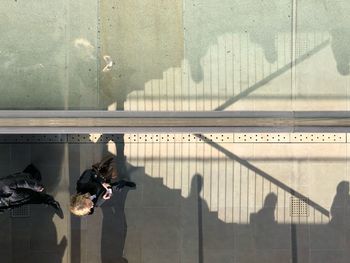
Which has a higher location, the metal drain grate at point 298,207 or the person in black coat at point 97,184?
the person in black coat at point 97,184

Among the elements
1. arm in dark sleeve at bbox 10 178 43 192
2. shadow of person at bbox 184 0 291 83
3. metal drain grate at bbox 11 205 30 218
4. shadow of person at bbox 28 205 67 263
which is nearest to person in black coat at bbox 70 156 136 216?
arm in dark sleeve at bbox 10 178 43 192

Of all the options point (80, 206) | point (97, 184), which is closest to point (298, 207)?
point (97, 184)

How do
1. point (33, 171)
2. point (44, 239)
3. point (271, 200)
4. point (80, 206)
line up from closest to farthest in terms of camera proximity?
point (80, 206), point (33, 171), point (44, 239), point (271, 200)

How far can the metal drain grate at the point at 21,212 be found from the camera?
761 centimetres

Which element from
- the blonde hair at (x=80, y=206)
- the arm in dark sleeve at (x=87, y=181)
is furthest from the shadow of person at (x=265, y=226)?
the blonde hair at (x=80, y=206)

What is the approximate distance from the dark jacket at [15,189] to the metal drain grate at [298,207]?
4.38 m

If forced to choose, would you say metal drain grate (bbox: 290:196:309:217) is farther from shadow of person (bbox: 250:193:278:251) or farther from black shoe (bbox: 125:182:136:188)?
black shoe (bbox: 125:182:136:188)

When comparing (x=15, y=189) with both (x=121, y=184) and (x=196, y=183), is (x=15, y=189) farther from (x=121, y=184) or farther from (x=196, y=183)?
(x=196, y=183)

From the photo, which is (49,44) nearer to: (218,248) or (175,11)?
(175,11)

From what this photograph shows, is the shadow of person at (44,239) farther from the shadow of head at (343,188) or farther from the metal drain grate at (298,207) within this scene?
the shadow of head at (343,188)

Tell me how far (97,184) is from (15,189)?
1.29 metres

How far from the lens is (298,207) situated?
781 cm

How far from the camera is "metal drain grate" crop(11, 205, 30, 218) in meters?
7.61

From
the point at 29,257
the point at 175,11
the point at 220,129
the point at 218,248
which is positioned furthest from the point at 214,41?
the point at 29,257
